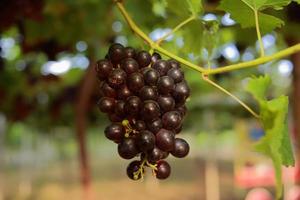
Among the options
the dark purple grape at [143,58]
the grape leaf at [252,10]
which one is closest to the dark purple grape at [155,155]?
the dark purple grape at [143,58]

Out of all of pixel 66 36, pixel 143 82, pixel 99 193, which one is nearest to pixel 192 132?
pixel 99 193

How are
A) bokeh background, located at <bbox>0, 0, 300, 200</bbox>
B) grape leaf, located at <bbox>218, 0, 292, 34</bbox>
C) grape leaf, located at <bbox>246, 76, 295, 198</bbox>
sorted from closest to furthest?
1. grape leaf, located at <bbox>246, 76, 295, 198</bbox>
2. grape leaf, located at <bbox>218, 0, 292, 34</bbox>
3. bokeh background, located at <bbox>0, 0, 300, 200</bbox>

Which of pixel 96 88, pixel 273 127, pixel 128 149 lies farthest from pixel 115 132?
pixel 96 88

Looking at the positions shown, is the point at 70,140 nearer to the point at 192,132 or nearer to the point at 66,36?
the point at 192,132

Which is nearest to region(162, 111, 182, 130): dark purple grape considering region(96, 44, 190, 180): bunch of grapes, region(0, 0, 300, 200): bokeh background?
region(96, 44, 190, 180): bunch of grapes

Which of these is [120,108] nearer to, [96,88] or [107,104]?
[107,104]

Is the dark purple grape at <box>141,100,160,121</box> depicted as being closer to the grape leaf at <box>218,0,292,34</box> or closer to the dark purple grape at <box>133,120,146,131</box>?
the dark purple grape at <box>133,120,146,131</box>

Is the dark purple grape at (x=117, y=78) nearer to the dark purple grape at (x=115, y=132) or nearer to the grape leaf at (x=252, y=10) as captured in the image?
the dark purple grape at (x=115, y=132)
